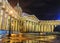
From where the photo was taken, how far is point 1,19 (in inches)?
2459

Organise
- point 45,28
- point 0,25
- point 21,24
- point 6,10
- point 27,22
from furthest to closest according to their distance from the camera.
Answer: point 45,28 < point 27,22 < point 21,24 < point 6,10 < point 0,25

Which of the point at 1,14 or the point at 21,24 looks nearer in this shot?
the point at 1,14

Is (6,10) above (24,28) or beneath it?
above

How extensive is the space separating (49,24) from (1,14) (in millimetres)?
71995

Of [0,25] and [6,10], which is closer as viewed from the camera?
[0,25]

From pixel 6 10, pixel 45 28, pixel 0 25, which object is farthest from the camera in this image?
pixel 45 28

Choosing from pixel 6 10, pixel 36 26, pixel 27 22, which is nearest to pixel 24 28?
pixel 27 22

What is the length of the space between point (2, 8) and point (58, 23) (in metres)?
72.8

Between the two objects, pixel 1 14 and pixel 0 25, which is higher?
pixel 1 14

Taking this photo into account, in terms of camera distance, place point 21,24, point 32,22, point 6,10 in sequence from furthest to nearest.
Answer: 1. point 32,22
2. point 21,24
3. point 6,10

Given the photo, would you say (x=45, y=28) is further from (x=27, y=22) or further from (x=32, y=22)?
(x=27, y=22)

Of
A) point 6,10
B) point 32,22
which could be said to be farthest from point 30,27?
point 6,10

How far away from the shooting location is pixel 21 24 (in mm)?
108875

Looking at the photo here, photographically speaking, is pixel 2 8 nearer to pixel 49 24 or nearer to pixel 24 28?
pixel 24 28
